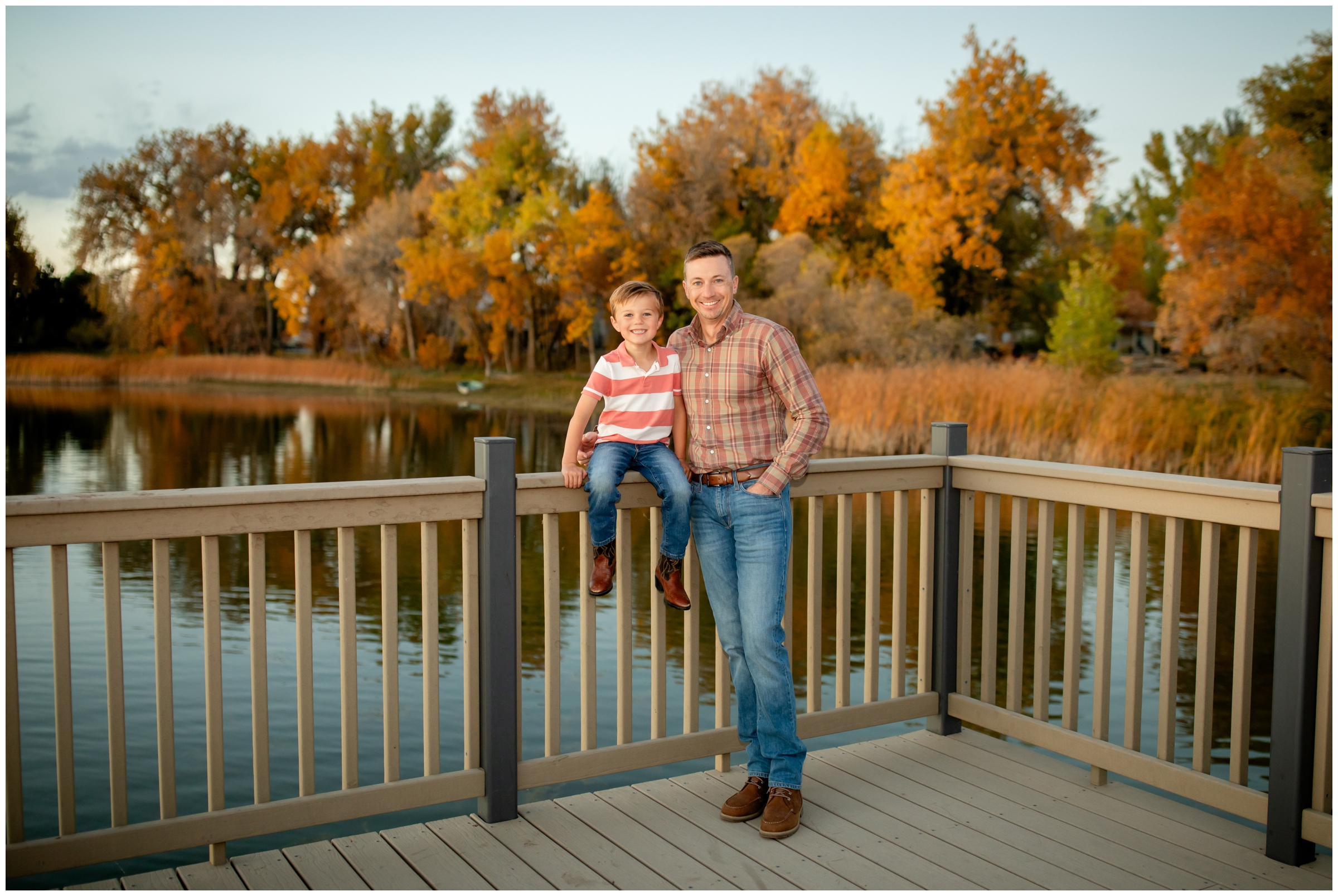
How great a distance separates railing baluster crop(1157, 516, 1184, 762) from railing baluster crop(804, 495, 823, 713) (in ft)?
3.04

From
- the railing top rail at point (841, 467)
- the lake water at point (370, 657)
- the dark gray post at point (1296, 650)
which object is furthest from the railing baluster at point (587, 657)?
the dark gray post at point (1296, 650)

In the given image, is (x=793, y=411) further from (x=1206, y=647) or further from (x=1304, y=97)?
(x=1304, y=97)

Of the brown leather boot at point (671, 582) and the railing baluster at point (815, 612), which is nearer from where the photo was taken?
the brown leather boot at point (671, 582)

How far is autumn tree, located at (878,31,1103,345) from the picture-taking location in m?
21.0

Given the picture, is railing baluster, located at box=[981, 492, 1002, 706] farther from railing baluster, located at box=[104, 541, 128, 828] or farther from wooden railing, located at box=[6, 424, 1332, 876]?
railing baluster, located at box=[104, 541, 128, 828]

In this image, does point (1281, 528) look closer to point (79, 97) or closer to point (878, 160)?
point (878, 160)

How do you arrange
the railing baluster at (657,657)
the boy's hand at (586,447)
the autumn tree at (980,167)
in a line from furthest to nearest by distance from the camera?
the autumn tree at (980,167) → the railing baluster at (657,657) → the boy's hand at (586,447)

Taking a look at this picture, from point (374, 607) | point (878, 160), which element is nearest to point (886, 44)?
point (878, 160)

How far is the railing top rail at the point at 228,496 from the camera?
7.44 ft

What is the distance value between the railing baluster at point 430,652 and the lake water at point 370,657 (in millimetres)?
935

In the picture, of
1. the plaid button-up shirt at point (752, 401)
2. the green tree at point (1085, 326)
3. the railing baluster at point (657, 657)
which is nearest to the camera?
the plaid button-up shirt at point (752, 401)

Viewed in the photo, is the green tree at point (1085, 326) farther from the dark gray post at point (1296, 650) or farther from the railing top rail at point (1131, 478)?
the dark gray post at point (1296, 650)

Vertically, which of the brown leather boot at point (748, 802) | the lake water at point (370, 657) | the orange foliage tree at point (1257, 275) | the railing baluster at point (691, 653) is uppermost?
the orange foliage tree at point (1257, 275)

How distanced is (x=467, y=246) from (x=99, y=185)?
11854mm
